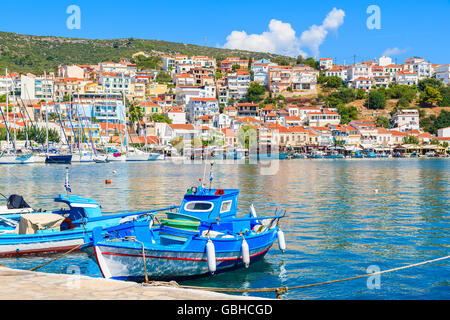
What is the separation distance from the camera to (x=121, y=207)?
1093 inches

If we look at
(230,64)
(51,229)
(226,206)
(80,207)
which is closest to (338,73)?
(230,64)

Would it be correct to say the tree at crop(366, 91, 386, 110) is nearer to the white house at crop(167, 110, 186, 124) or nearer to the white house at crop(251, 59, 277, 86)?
the white house at crop(251, 59, 277, 86)

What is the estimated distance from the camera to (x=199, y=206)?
15.9 m

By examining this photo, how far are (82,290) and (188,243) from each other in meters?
4.59

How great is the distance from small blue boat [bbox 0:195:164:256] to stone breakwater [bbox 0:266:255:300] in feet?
20.5

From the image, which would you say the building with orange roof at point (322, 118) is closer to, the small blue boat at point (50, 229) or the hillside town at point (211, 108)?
the hillside town at point (211, 108)

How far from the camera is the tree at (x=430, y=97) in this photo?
143000mm

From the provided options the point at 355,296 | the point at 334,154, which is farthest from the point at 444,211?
the point at 334,154

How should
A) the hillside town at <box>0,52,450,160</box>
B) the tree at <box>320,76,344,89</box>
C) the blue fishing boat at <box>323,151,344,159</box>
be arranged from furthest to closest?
the tree at <box>320,76,344,89</box> < the blue fishing boat at <box>323,151,344,159</box> < the hillside town at <box>0,52,450,160</box>

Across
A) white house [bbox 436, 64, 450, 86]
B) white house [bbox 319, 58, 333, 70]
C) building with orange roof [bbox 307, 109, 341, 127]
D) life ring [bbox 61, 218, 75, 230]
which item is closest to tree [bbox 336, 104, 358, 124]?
building with orange roof [bbox 307, 109, 341, 127]

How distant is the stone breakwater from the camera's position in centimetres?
823

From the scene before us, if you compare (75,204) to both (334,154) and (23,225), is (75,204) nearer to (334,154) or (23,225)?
(23,225)

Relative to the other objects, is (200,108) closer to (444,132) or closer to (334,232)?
(444,132)
